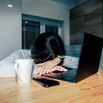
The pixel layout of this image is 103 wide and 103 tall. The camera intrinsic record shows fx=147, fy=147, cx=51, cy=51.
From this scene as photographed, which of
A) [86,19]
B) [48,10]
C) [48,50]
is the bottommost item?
[48,50]

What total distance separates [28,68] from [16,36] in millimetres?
2264

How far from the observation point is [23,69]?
2.29ft

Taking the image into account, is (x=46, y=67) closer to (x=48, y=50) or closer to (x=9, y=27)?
(x=48, y=50)

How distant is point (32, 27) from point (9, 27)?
2.56 feet

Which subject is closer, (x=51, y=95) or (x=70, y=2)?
(x=51, y=95)

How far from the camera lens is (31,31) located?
3477mm

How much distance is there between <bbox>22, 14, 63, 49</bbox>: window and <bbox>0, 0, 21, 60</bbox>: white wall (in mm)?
405

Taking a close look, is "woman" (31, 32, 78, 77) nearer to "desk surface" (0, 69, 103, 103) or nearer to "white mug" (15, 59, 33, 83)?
"white mug" (15, 59, 33, 83)

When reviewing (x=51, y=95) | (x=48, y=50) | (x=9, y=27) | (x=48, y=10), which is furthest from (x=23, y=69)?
(x=48, y=10)

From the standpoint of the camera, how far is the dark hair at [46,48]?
1100 millimetres

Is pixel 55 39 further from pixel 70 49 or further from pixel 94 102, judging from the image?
pixel 94 102

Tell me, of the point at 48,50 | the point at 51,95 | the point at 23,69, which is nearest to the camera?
the point at 51,95

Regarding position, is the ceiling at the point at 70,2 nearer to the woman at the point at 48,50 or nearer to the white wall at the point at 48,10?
the white wall at the point at 48,10

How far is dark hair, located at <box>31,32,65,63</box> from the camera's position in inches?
43.3
